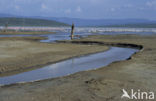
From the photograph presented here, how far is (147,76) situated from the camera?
412 inches

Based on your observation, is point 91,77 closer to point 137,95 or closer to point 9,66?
point 137,95

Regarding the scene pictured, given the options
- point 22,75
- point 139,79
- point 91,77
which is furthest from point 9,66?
point 139,79

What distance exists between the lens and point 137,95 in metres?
7.63

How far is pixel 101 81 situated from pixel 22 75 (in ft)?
16.6

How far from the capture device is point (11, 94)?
7.99 metres

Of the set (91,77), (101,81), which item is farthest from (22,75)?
(101,81)

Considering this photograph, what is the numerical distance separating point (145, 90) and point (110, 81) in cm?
163

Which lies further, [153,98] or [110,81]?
[110,81]

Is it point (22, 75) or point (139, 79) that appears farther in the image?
point (22, 75)

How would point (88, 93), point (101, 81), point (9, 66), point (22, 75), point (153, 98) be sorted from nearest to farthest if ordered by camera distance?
1. point (153, 98)
2. point (88, 93)
3. point (101, 81)
4. point (22, 75)
5. point (9, 66)

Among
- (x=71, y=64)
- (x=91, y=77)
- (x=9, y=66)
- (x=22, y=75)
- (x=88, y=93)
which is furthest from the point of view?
(x=71, y=64)

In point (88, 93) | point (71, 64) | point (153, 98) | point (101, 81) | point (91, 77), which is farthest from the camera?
point (71, 64)

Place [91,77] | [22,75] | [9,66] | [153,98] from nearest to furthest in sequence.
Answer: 1. [153,98]
2. [91,77]
3. [22,75]
4. [9,66]

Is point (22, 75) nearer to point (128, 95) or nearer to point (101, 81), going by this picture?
point (101, 81)
